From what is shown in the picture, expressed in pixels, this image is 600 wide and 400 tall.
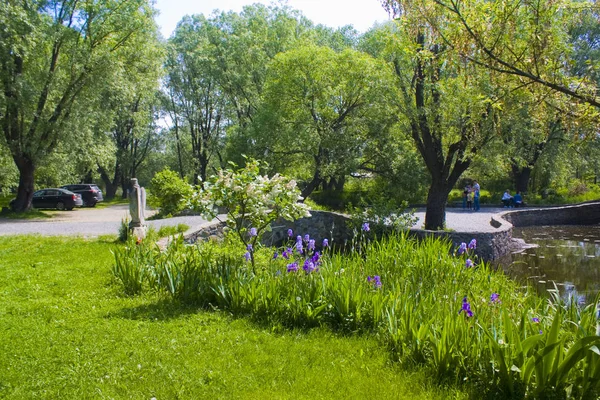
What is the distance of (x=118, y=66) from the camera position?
21.3 m

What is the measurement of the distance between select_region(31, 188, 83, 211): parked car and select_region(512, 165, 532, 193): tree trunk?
91.2ft

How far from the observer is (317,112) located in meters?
24.1

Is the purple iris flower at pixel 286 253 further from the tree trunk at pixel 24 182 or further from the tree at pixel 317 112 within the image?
the tree trunk at pixel 24 182

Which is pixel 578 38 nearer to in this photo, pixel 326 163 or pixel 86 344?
pixel 326 163

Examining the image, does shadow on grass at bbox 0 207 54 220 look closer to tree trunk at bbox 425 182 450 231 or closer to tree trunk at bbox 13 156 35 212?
tree trunk at bbox 13 156 35 212

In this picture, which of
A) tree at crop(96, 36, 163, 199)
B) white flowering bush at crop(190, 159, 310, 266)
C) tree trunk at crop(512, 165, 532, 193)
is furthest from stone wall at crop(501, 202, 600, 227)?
tree at crop(96, 36, 163, 199)

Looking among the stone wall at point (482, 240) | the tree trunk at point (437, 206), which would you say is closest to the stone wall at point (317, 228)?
the tree trunk at point (437, 206)

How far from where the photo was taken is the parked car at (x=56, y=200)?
27.1 metres

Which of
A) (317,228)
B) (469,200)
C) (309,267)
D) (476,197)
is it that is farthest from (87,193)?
(309,267)

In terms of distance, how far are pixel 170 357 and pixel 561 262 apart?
12222mm

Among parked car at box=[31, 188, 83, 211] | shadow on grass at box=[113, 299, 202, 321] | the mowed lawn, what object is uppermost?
parked car at box=[31, 188, 83, 211]

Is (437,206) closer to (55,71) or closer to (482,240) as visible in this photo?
(482,240)

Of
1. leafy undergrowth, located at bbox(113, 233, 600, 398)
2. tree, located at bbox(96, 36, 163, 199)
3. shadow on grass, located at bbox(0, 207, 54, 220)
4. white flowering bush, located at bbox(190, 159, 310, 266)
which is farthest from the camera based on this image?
tree, located at bbox(96, 36, 163, 199)

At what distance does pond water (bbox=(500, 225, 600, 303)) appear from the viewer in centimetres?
1011
